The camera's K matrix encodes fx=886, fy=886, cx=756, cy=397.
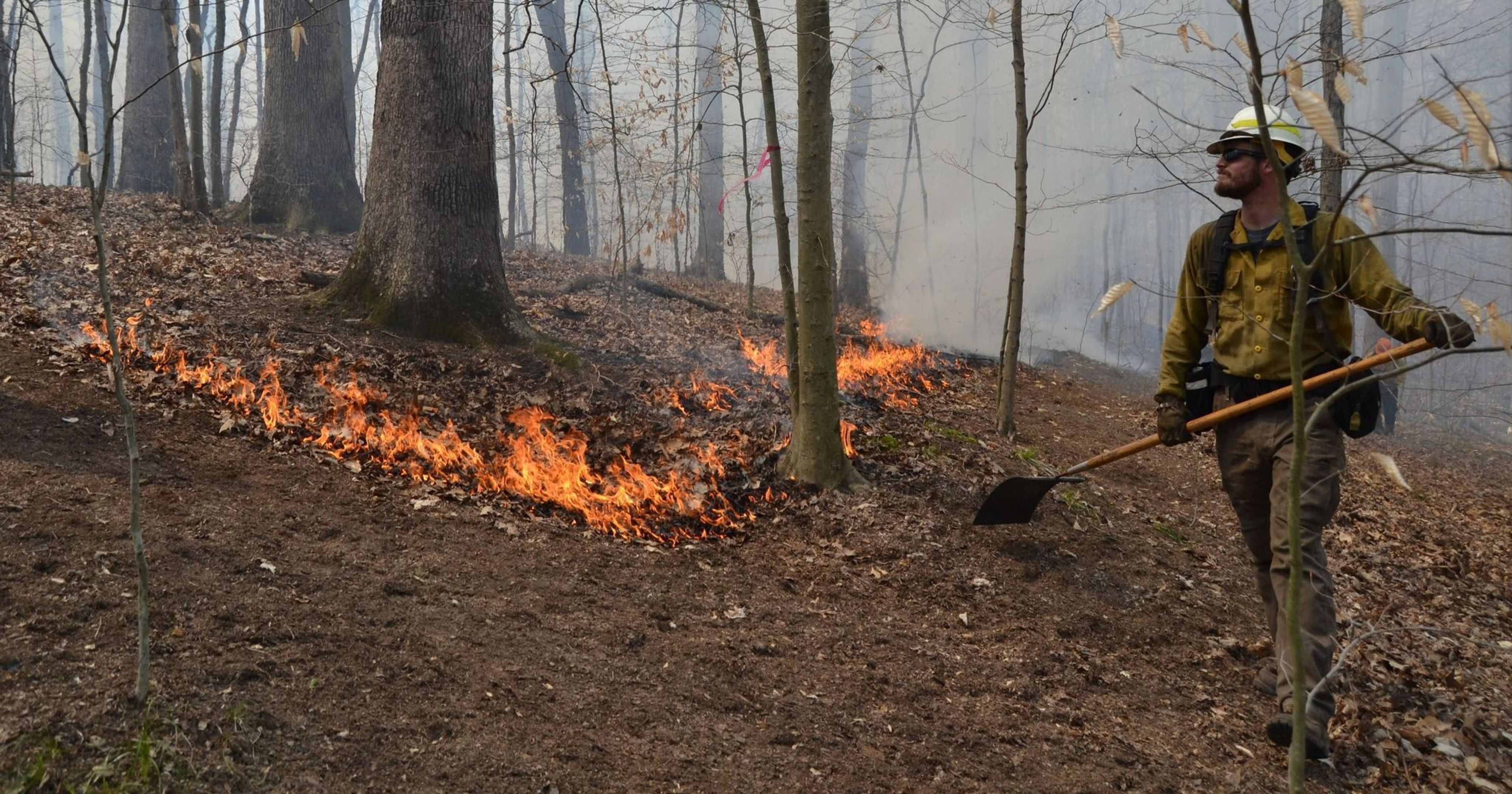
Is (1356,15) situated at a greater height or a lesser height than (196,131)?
lesser

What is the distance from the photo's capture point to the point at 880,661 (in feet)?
14.0

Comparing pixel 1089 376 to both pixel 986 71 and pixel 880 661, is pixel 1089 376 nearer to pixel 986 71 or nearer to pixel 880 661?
pixel 880 661

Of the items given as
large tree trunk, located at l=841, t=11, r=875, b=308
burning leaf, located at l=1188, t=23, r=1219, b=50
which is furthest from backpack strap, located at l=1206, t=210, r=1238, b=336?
large tree trunk, located at l=841, t=11, r=875, b=308

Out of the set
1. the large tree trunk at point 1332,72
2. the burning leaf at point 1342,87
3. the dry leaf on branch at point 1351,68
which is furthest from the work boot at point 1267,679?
the large tree trunk at point 1332,72

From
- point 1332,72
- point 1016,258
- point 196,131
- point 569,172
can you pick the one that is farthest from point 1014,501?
point 569,172

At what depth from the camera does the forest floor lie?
3.09 m

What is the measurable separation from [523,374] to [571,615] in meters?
3.04

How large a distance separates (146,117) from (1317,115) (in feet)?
62.9

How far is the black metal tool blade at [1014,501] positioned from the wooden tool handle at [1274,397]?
46 centimetres

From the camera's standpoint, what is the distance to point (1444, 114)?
179 centimetres

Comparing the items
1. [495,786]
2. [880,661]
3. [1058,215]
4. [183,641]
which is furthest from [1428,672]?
[1058,215]

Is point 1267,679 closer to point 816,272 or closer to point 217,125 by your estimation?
point 816,272

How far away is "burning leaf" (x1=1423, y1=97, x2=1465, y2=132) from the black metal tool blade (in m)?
3.47

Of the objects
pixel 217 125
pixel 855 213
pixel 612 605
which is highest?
pixel 217 125
